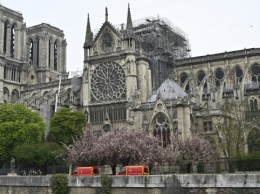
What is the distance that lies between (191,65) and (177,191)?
4579cm

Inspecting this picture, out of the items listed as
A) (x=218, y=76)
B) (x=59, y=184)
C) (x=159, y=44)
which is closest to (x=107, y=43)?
(x=159, y=44)

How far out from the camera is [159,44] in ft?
212

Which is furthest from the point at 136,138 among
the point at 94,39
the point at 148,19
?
the point at 148,19

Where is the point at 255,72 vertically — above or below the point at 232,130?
above

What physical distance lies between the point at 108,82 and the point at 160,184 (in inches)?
1484

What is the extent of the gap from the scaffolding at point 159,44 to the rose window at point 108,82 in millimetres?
5383

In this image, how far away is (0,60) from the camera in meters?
79.3

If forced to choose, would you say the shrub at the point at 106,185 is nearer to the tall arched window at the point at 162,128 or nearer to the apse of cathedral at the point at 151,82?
the apse of cathedral at the point at 151,82

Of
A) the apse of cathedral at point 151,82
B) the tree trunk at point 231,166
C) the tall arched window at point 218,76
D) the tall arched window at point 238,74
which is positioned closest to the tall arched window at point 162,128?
the apse of cathedral at point 151,82

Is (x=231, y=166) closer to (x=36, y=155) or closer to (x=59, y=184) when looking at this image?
(x=59, y=184)

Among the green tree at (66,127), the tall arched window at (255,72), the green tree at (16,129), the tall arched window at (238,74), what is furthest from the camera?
the tall arched window at (238,74)

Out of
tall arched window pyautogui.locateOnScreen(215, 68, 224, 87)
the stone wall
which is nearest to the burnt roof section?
tall arched window pyautogui.locateOnScreen(215, 68, 224, 87)

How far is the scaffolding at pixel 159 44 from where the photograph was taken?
62781 millimetres

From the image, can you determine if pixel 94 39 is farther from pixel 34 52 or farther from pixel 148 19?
pixel 34 52
